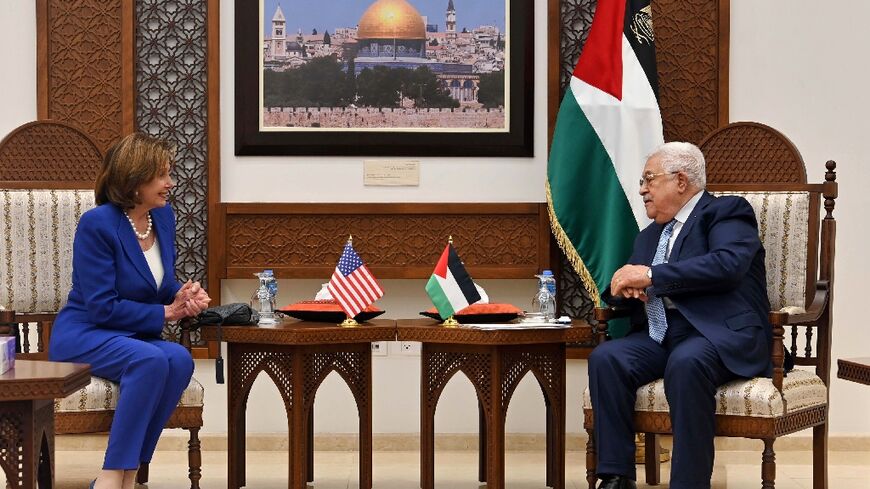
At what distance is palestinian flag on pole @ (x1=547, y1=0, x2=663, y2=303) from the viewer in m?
5.09

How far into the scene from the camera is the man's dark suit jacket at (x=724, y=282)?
3.98 m

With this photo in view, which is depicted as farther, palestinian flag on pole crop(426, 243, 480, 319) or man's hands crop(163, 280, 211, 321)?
palestinian flag on pole crop(426, 243, 480, 319)

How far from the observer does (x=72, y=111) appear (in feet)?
17.7

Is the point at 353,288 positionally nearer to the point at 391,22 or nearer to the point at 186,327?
the point at 186,327

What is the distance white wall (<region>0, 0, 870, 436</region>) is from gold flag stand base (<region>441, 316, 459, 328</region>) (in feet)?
3.93

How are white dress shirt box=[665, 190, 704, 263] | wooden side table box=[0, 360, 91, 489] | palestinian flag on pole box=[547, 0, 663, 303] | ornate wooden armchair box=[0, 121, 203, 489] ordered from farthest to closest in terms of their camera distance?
palestinian flag on pole box=[547, 0, 663, 303] → ornate wooden armchair box=[0, 121, 203, 489] → white dress shirt box=[665, 190, 704, 263] → wooden side table box=[0, 360, 91, 489]

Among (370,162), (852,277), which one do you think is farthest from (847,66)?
(370,162)

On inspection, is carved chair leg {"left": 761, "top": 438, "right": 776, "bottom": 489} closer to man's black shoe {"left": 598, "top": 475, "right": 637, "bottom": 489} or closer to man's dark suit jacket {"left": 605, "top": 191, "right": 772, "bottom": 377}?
man's dark suit jacket {"left": 605, "top": 191, "right": 772, "bottom": 377}

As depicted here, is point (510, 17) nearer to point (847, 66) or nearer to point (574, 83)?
point (574, 83)

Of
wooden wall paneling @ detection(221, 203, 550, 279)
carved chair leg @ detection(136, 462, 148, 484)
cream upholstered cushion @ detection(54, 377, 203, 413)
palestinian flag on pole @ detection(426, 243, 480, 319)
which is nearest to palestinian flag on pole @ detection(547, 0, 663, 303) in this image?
wooden wall paneling @ detection(221, 203, 550, 279)

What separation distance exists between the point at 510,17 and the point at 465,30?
216 millimetres

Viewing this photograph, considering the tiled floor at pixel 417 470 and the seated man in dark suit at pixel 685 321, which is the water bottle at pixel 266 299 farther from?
the seated man in dark suit at pixel 685 321

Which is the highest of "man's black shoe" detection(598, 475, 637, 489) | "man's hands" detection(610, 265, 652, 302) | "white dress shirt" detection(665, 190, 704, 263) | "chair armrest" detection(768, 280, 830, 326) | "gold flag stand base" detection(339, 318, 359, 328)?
"white dress shirt" detection(665, 190, 704, 263)

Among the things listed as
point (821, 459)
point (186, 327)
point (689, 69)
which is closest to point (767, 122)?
point (689, 69)
